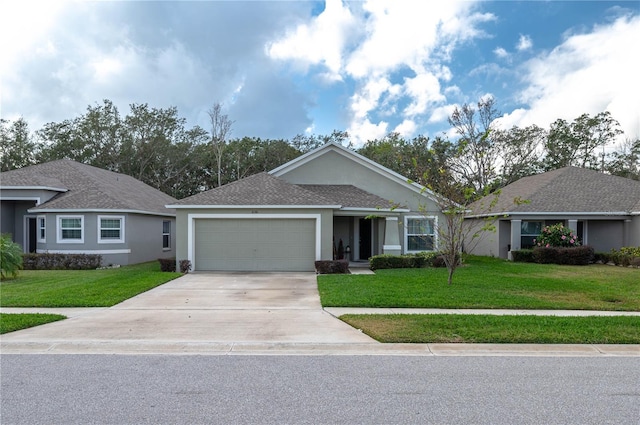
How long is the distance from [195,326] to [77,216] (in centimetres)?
1485

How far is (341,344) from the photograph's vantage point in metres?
7.16

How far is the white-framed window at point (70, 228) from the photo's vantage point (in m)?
20.1

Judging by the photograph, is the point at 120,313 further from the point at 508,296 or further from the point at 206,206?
the point at 508,296

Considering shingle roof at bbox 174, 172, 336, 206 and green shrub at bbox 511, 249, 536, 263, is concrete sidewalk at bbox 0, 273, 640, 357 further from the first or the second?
green shrub at bbox 511, 249, 536, 263

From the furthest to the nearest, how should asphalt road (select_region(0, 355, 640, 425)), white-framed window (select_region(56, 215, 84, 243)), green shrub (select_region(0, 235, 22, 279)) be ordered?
white-framed window (select_region(56, 215, 84, 243)) → green shrub (select_region(0, 235, 22, 279)) → asphalt road (select_region(0, 355, 640, 425))

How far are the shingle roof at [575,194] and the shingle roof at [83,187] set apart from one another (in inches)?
709

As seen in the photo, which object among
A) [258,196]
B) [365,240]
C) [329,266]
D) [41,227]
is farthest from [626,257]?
[41,227]

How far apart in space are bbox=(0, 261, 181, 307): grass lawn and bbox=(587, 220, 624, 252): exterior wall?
21580mm

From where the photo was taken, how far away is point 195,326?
839 centimetres

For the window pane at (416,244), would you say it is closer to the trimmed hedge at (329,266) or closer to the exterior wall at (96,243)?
the trimmed hedge at (329,266)

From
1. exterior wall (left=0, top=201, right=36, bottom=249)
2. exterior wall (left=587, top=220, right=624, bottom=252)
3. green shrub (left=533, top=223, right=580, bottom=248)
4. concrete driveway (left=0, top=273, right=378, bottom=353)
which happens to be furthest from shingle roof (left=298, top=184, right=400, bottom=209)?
exterior wall (left=0, top=201, right=36, bottom=249)

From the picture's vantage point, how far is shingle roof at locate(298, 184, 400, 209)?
19453 millimetres

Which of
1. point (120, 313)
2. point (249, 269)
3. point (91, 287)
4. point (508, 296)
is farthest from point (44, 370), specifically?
point (249, 269)

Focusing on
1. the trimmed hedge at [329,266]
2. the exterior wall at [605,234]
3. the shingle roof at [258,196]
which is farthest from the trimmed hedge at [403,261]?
the exterior wall at [605,234]
